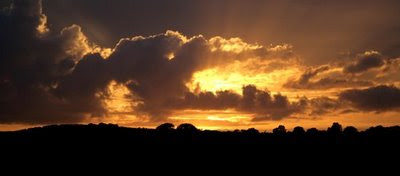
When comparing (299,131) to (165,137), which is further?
(299,131)

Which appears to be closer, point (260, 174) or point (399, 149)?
point (260, 174)

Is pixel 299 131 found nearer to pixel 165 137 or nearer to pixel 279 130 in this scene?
pixel 279 130

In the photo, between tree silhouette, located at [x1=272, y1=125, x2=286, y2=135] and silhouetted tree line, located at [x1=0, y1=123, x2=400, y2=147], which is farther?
tree silhouette, located at [x1=272, y1=125, x2=286, y2=135]

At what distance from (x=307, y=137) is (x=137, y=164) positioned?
1684 inches

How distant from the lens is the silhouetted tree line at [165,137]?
312 feet

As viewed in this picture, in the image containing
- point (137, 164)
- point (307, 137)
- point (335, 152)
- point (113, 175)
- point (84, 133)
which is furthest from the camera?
point (307, 137)

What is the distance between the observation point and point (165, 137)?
338ft

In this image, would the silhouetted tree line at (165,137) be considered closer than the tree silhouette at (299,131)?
Yes

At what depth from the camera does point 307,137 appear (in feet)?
353

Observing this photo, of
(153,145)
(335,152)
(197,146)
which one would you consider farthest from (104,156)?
(335,152)

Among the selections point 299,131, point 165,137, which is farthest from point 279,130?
point 165,137

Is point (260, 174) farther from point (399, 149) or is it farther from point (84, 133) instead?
point (84, 133)

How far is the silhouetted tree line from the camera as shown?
9512cm

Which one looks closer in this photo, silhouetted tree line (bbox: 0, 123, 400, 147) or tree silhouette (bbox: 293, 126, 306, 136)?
silhouetted tree line (bbox: 0, 123, 400, 147)
